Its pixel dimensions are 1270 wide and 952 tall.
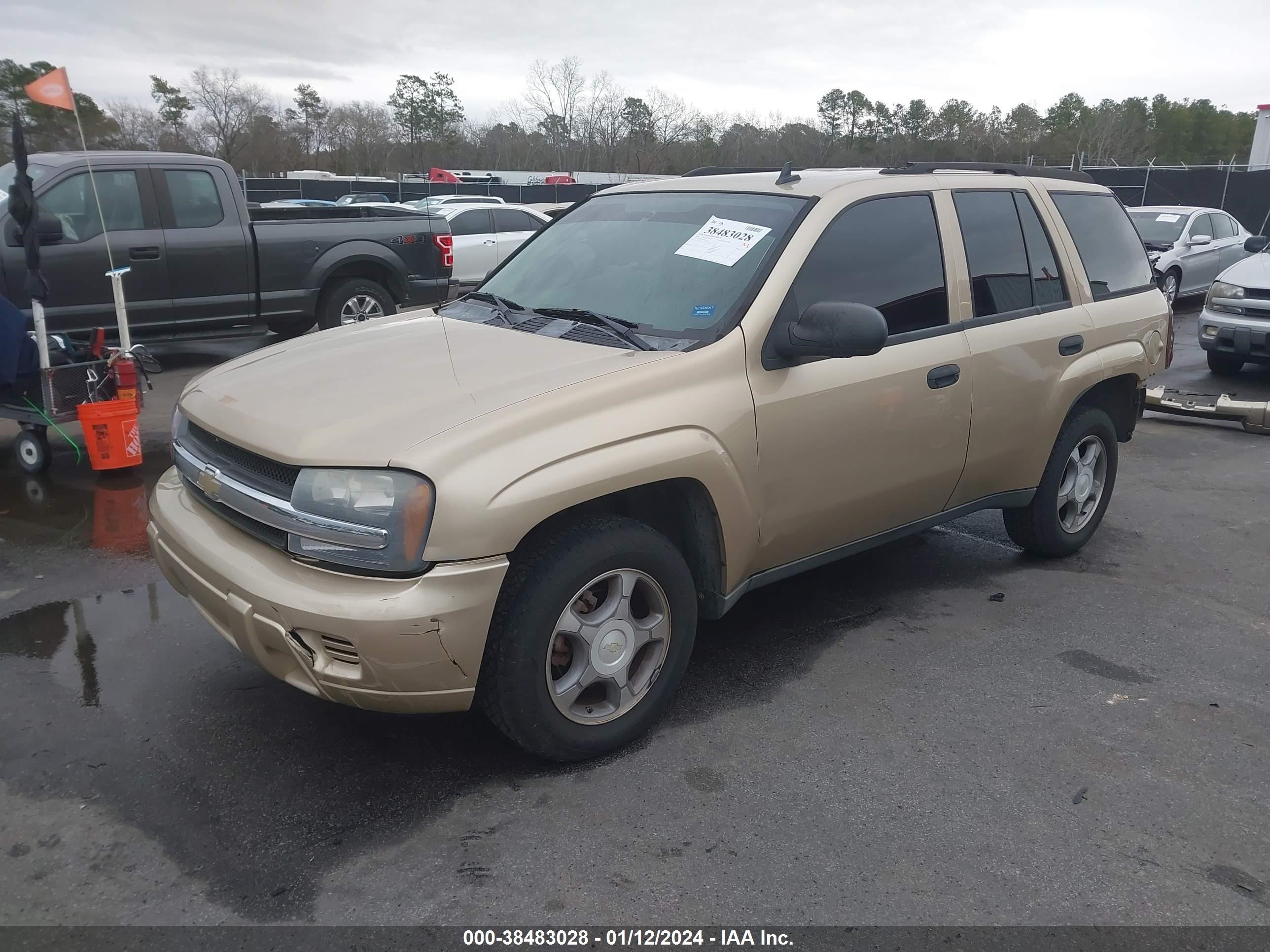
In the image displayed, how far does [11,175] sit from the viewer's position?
8414 millimetres

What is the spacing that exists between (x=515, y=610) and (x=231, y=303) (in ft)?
24.4

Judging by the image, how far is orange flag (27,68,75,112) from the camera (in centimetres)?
630

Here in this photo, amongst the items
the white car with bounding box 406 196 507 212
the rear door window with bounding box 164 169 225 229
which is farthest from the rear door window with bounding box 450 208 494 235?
the rear door window with bounding box 164 169 225 229

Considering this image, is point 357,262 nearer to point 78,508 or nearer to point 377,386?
point 78,508

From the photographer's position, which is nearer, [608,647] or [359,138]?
[608,647]

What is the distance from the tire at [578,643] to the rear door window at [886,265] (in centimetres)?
114

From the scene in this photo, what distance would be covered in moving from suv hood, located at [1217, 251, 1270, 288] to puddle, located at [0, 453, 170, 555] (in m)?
10.1

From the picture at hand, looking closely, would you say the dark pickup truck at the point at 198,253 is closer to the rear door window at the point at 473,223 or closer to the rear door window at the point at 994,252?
the rear door window at the point at 473,223

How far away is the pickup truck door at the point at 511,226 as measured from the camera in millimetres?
15820

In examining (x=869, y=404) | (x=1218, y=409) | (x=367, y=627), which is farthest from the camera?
(x=1218, y=409)

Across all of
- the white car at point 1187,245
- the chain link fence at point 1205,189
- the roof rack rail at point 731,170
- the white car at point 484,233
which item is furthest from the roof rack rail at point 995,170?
the chain link fence at point 1205,189

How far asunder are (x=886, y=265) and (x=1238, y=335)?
303 inches

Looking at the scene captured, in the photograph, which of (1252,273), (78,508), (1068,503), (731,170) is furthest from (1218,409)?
(78,508)

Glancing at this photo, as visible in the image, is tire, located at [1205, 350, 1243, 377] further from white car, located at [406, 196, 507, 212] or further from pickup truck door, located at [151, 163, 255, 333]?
white car, located at [406, 196, 507, 212]
